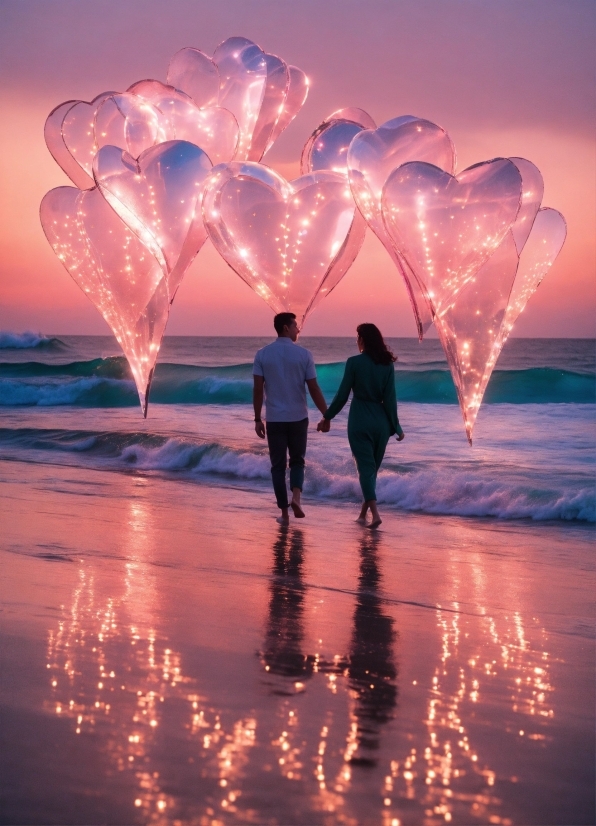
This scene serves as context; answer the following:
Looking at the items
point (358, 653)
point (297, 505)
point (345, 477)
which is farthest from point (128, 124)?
point (345, 477)

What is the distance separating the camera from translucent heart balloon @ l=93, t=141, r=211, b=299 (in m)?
5.61

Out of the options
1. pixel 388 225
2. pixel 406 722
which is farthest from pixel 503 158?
pixel 406 722

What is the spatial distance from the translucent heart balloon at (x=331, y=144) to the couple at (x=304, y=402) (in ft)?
3.60

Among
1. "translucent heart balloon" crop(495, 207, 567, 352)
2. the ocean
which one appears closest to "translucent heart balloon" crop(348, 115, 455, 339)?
"translucent heart balloon" crop(495, 207, 567, 352)

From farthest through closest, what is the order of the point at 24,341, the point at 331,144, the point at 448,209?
the point at 24,341 → the point at 331,144 → the point at 448,209

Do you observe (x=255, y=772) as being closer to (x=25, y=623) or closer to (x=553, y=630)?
(x=25, y=623)

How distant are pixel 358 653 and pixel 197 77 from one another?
14.3 ft

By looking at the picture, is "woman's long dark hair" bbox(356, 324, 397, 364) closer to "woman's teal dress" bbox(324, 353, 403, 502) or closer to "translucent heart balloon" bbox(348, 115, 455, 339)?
"woman's teal dress" bbox(324, 353, 403, 502)

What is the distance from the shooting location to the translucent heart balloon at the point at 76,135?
6430 mm

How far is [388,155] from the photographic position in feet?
17.8

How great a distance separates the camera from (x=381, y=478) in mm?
9969

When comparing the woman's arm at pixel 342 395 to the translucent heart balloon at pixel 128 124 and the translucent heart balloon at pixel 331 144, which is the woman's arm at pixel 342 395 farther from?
the translucent heart balloon at pixel 128 124

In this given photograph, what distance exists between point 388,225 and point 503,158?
0.72 m

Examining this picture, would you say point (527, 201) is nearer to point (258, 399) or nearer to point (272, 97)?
point (272, 97)
